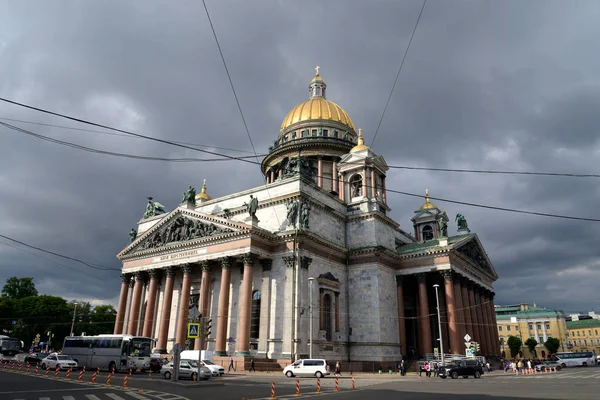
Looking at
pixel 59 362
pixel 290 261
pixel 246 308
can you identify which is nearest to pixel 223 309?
pixel 246 308

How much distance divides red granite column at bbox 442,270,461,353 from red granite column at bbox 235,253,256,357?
20976mm

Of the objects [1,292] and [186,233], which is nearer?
[186,233]

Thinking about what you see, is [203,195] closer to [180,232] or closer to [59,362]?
[180,232]

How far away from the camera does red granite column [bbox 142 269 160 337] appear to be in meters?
46.2

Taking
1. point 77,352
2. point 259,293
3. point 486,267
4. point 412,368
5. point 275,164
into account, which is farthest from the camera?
point 275,164

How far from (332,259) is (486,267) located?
28.0 meters

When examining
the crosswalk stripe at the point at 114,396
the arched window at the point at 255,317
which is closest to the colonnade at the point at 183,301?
the arched window at the point at 255,317

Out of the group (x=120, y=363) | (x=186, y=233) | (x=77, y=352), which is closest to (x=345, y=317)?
(x=186, y=233)

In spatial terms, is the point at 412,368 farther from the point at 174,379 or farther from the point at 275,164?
the point at 275,164

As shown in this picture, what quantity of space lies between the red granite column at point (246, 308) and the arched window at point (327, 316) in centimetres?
812

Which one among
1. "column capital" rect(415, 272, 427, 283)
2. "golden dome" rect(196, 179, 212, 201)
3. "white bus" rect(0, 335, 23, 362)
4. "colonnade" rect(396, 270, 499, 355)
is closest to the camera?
"colonnade" rect(396, 270, 499, 355)

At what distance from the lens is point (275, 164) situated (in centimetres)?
6688

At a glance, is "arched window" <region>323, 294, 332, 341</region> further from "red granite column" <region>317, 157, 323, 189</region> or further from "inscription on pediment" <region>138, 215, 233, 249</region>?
"red granite column" <region>317, 157, 323, 189</region>

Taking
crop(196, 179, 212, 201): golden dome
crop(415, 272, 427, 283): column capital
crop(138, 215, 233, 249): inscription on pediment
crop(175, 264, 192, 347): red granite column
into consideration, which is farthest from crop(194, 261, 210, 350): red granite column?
crop(415, 272, 427, 283): column capital
